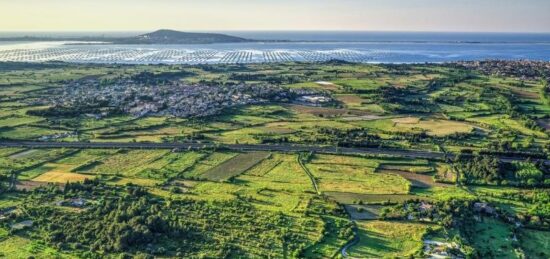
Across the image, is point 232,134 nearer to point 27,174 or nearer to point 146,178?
point 146,178

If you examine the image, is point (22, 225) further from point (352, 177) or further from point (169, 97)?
point (169, 97)

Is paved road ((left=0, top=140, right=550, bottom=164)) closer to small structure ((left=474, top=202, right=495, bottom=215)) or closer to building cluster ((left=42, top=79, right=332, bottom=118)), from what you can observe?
small structure ((left=474, top=202, right=495, bottom=215))

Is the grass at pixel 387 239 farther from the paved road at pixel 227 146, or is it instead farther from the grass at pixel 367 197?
the paved road at pixel 227 146

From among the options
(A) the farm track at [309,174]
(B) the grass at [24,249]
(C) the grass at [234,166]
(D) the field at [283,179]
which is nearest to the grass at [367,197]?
(D) the field at [283,179]

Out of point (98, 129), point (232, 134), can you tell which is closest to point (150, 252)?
point (232, 134)

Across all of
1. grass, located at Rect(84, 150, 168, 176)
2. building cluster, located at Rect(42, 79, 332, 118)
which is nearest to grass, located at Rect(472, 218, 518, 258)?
grass, located at Rect(84, 150, 168, 176)

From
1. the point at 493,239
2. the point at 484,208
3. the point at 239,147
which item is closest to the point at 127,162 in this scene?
the point at 239,147
